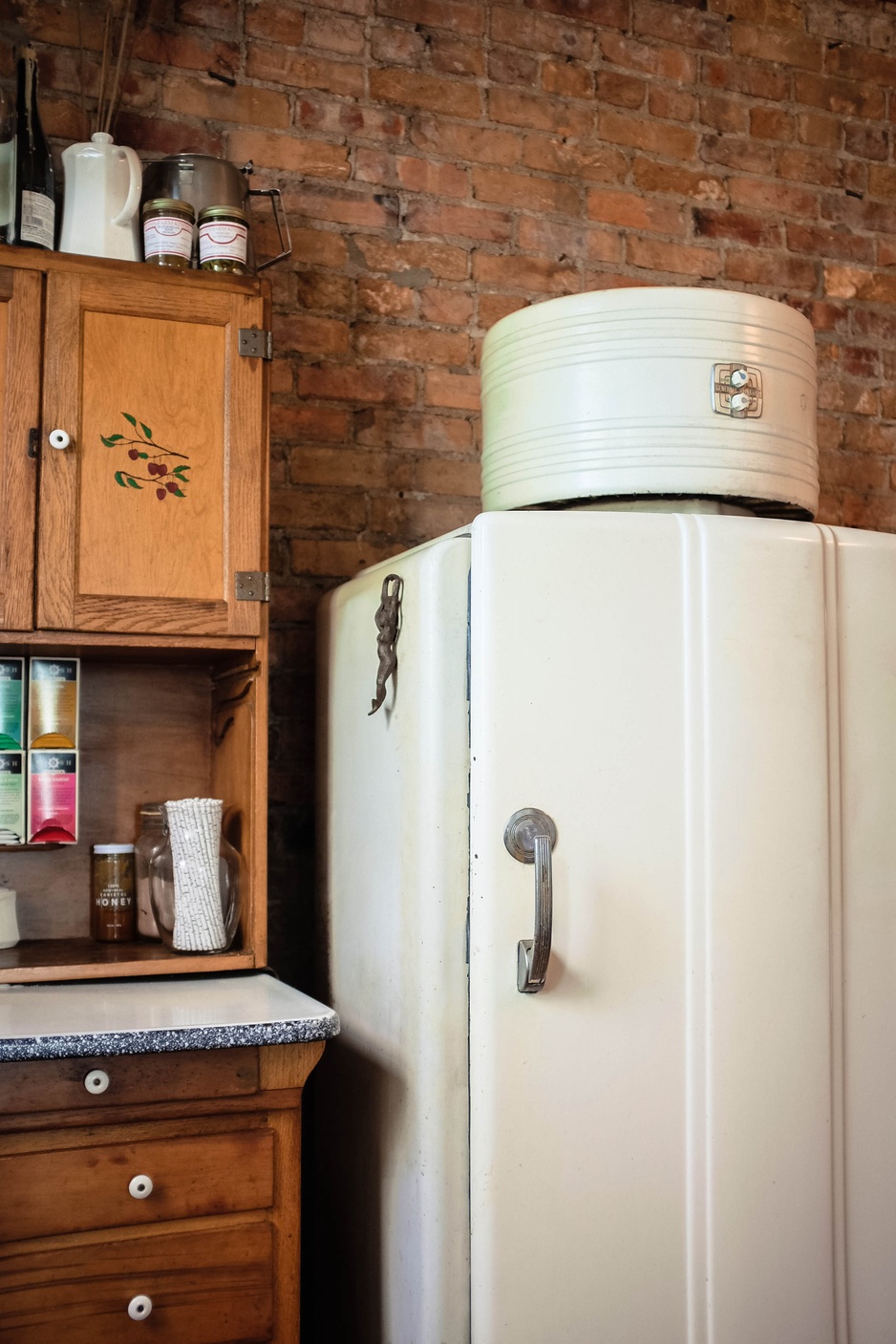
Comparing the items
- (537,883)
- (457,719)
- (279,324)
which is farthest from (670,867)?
(279,324)

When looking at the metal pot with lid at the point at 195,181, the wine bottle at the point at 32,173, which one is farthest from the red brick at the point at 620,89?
the wine bottle at the point at 32,173

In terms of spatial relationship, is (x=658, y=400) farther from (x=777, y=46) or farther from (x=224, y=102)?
(x=777, y=46)

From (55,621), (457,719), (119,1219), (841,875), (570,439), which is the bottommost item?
(119,1219)

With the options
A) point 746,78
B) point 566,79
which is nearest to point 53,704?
point 566,79

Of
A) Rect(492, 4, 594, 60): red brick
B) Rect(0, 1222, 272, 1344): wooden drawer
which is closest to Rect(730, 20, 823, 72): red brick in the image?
Rect(492, 4, 594, 60): red brick

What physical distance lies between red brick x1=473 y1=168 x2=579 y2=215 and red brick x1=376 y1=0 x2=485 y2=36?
0.92 ft

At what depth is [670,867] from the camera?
143cm

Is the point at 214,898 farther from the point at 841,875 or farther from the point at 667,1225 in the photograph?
the point at 841,875

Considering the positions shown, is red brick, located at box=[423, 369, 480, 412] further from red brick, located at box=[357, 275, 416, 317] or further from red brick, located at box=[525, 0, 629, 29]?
red brick, located at box=[525, 0, 629, 29]

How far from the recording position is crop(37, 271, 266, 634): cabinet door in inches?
68.0

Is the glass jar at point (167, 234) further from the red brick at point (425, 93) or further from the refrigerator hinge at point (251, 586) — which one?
the red brick at point (425, 93)

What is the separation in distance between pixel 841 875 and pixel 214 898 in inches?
35.7

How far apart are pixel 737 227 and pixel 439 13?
0.75 meters

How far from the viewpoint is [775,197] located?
258cm
